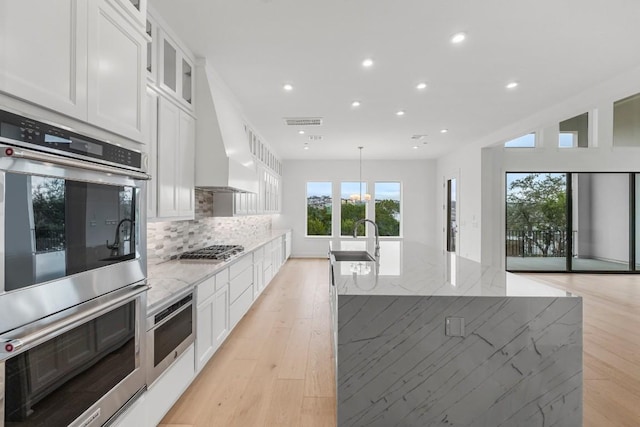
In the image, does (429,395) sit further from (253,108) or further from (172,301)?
(253,108)

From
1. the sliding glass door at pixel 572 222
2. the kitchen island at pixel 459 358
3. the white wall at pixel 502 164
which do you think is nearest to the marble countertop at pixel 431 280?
the kitchen island at pixel 459 358

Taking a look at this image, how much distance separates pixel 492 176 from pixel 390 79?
12.9 ft

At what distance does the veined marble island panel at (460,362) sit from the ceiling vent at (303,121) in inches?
155

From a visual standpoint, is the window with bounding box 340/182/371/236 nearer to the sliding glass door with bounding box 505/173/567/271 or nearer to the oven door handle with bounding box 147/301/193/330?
the sliding glass door with bounding box 505/173/567/271

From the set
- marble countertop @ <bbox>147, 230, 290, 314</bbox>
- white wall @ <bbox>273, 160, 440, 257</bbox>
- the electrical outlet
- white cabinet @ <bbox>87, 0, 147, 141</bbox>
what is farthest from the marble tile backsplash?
white wall @ <bbox>273, 160, 440, 257</bbox>

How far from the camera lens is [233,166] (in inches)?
130

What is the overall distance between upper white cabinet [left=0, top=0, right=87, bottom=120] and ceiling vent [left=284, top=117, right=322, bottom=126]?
393 centimetres

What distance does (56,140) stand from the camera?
1.02 metres

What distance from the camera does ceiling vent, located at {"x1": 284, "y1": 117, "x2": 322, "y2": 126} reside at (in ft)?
16.4

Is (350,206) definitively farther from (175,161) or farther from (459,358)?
(459,358)

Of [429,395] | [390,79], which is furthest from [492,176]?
[429,395]

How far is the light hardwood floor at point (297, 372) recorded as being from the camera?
6.82 feet

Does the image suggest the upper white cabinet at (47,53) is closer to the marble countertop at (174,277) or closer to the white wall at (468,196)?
the marble countertop at (174,277)

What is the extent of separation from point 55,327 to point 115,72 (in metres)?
1.07
